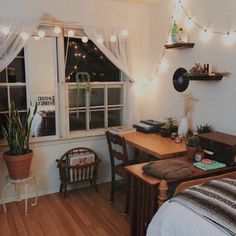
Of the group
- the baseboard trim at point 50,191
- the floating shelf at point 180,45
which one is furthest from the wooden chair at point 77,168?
the floating shelf at point 180,45

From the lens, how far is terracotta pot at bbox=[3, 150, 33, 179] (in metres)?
2.87

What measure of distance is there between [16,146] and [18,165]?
0.20 meters

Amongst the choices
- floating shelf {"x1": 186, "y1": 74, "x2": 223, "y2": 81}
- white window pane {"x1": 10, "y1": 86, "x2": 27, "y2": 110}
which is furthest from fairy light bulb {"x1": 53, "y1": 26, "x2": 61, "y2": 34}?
floating shelf {"x1": 186, "y1": 74, "x2": 223, "y2": 81}

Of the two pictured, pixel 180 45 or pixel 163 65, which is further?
pixel 163 65

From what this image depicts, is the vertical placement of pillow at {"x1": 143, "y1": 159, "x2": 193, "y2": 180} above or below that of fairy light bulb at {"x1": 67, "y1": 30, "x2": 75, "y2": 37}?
below

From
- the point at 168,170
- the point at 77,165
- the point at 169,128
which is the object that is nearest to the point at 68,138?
the point at 77,165

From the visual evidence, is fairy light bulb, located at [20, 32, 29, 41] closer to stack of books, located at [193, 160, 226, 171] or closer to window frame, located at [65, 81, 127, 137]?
window frame, located at [65, 81, 127, 137]

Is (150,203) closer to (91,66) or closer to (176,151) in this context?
(176,151)

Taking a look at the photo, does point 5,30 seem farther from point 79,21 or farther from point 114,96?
point 114,96

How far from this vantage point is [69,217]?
289cm

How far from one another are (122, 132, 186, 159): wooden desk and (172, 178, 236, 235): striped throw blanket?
745mm

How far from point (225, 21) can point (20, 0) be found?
2144 mm

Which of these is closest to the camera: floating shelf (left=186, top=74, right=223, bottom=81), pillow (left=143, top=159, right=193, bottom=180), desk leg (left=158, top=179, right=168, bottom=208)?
desk leg (left=158, top=179, right=168, bottom=208)

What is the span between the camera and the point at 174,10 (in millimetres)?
3244
